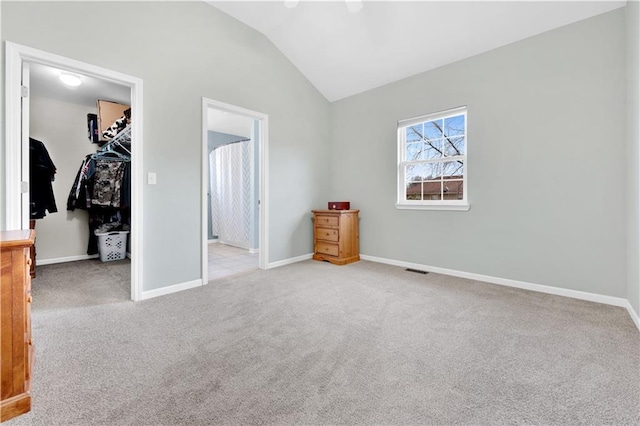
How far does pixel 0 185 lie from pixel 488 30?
14.7 ft

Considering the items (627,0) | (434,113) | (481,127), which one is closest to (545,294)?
(481,127)

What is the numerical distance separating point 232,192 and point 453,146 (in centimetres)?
421

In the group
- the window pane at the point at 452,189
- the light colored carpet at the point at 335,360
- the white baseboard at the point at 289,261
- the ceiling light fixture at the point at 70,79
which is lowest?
the light colored carpet at the point at 335,360

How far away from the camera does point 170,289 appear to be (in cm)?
280

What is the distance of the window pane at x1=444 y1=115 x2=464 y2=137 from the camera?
11.1ft

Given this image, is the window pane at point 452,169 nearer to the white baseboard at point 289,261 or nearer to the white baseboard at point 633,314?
the white baseboard at point 633,314

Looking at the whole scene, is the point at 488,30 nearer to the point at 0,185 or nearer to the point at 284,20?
the point at 284,20

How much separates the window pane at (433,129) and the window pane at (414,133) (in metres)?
0.08

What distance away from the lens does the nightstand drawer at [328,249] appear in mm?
4019

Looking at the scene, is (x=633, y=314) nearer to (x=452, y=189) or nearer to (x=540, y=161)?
(x=540, y=161)

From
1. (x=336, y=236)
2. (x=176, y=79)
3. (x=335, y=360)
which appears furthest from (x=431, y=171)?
(x=176, y=79)

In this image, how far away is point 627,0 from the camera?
7.54 feet

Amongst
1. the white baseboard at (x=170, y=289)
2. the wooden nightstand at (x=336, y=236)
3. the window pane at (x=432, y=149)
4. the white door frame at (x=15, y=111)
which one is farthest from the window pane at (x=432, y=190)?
the white door frame at (x=15, y=111)

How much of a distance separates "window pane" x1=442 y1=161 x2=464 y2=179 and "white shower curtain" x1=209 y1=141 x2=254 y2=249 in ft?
10.6
